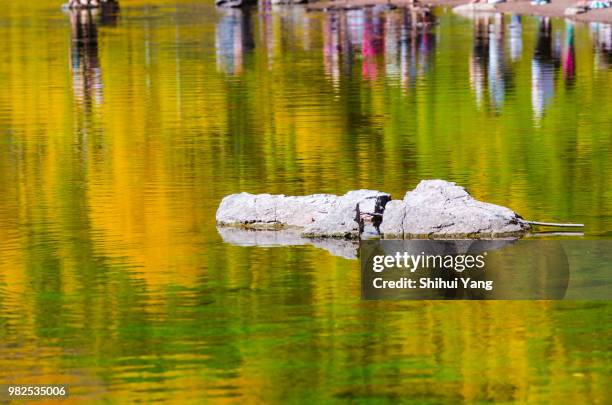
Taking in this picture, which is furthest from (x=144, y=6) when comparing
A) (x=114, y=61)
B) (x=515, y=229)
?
(x=515, y=229)

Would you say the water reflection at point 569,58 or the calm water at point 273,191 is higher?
the calm water at point 273,191

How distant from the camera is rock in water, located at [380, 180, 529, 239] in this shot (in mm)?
19703

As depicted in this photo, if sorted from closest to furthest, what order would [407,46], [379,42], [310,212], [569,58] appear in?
[310,212], [569,58], [407,46], [379,42]

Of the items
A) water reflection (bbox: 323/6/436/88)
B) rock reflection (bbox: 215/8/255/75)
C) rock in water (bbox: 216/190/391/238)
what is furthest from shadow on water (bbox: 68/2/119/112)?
rock in water (bbox: 216/190/391/238)

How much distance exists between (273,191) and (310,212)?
304 centimetres

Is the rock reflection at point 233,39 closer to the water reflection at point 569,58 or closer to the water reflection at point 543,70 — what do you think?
the water reflection at point 543,70

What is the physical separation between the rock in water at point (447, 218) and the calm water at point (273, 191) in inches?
39.7

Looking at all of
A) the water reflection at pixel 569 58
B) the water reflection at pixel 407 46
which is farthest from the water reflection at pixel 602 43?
the water reflection at pixel 569 58

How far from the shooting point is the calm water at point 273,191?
14617mm

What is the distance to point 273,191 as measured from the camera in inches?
926

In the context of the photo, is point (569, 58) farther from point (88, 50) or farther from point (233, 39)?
point (88, 50)

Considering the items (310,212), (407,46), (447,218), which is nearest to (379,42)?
(407,46)

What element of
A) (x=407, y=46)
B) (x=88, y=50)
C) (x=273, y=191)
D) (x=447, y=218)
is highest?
(x=447, y=218)

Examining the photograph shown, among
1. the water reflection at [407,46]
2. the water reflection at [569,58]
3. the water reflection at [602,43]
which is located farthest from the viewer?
the water reflection at [602,43]
